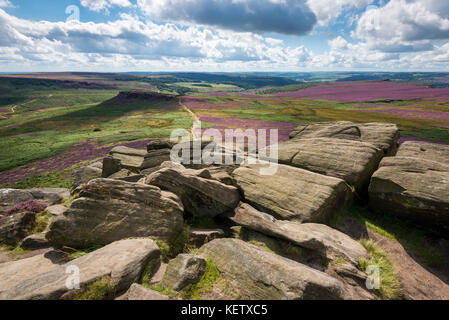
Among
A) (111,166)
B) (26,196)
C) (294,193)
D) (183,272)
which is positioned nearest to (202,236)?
(183,272)

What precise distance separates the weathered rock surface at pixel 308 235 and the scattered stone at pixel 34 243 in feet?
39.8

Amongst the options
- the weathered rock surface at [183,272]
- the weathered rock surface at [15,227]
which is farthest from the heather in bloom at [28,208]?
the weathered rock surface at [183,272]

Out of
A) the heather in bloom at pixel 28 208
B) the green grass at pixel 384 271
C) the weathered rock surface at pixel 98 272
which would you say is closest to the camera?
the weathered rock surface at pixel 98 272

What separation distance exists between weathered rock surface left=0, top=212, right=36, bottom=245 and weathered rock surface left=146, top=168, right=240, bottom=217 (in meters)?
8.48

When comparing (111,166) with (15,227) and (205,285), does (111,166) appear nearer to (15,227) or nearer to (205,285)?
(15,227)

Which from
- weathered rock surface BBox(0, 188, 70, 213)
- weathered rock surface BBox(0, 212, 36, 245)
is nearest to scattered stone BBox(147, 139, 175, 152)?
weathered rock surface BBox(0, 188, 70, 213)

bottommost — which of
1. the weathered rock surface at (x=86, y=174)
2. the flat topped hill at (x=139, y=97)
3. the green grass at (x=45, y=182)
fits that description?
the green grass at (x=45, y=182)

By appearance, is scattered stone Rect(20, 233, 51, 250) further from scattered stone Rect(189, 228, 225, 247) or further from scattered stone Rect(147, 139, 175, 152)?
scattered stone Rect(147, 139, 175, 152)

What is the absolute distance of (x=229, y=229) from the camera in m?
15.3

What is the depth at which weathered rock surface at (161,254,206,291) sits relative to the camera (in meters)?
9.34

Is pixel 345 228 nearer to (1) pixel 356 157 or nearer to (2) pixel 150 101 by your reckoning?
(1) pixel 356 157

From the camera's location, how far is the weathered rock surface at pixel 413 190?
15.5 metres

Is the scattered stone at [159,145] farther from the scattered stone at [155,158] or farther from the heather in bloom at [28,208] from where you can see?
the heather in bloom at [28,208]

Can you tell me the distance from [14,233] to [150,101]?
464 feet
